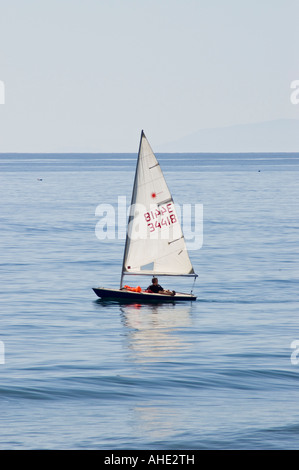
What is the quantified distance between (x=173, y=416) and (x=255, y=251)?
58.6 m

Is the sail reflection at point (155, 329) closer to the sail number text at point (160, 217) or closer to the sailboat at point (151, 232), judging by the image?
the sailboat at point (151, 232)

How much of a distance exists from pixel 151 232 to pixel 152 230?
0.15m

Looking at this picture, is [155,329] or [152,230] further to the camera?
[152,230]

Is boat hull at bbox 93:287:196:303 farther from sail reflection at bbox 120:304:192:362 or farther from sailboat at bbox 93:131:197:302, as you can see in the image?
sail reflection at bbox 120:304:192:362

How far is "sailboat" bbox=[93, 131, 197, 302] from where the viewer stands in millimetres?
60438

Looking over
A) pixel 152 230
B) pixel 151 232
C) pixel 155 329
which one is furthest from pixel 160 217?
pixel 155 329

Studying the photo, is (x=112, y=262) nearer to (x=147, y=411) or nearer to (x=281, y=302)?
(x=281, y=302)

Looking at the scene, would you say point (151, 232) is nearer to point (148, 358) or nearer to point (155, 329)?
point (155, 329)

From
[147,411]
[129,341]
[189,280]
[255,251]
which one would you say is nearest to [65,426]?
[147,411]

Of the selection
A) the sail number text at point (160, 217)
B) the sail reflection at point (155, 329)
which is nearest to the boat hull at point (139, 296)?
the sail reflection at point (155, 329)

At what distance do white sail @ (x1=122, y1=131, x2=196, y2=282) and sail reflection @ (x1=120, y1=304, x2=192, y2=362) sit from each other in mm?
3793

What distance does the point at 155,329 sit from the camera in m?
52.7

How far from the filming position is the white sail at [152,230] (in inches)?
2398

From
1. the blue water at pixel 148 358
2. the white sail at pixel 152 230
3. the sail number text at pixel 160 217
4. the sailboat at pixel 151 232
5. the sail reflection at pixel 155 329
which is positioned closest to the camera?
the blue water at pixel 148 358
